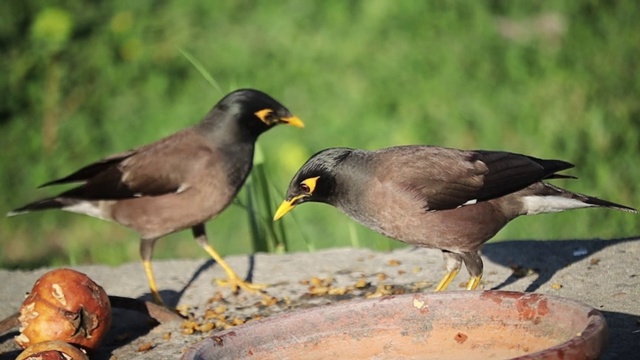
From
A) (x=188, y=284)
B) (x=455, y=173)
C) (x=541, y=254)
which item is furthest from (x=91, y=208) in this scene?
(x=541, y=254)

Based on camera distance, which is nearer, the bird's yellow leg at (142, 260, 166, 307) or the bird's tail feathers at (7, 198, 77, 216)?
the bird's yellow leg at (142, 260, 166, 307)

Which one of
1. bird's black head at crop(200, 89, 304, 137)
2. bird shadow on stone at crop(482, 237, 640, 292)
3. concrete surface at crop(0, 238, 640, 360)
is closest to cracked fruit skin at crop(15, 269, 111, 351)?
concrete surface at crop(0, 238, 640, 360)

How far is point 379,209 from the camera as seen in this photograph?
14.7 feet

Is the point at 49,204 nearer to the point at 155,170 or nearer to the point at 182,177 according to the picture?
the point at 155,170

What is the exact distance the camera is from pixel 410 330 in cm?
346

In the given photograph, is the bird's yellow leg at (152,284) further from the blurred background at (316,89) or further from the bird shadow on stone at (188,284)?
the blurred background at (316,89)

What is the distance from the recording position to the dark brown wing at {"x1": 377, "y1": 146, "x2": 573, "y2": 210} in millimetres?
4496

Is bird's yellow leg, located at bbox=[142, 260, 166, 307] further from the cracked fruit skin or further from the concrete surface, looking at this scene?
the cracked fruit skin

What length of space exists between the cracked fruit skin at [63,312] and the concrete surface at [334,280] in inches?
14.1

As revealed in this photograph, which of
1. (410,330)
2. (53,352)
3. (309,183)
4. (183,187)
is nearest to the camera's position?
(410,330)

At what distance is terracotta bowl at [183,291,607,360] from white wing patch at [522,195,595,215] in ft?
4.51

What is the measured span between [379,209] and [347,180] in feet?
0.61

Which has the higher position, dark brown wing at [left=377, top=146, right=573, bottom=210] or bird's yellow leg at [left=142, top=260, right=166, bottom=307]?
dark brown wing at [left=377, top=146, right=573, bottom=210]

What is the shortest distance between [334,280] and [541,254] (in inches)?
42.1
